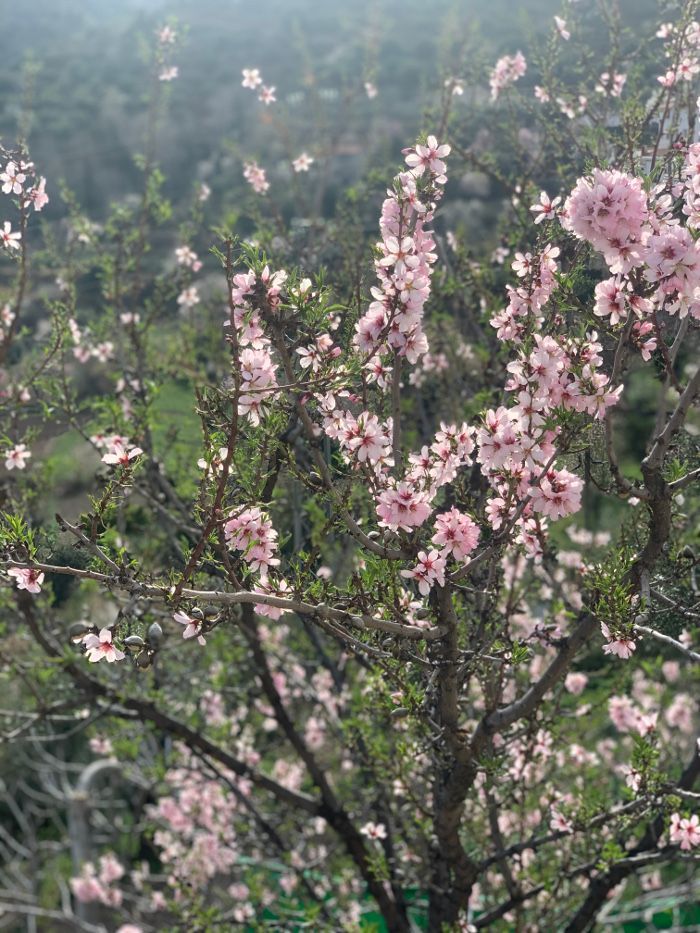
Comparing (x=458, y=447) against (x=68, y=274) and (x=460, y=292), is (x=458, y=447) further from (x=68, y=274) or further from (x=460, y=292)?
(x=68, y=274)

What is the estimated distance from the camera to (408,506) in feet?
8.02

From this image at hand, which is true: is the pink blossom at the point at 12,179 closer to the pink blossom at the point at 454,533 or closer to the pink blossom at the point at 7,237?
the pink blossom at the point at 7,237

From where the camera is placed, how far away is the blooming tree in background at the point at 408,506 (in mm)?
2479

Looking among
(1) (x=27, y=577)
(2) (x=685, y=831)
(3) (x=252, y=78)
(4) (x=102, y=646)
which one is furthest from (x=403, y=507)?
(3) (x=252, y=78)

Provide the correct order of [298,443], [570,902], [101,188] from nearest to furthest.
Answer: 1. [298,443]
2. [570,902]
3. [101,188]

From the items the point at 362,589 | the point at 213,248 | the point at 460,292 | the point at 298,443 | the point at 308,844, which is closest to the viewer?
the point at 213,248

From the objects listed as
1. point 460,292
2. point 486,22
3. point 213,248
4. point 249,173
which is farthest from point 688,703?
point 486,22

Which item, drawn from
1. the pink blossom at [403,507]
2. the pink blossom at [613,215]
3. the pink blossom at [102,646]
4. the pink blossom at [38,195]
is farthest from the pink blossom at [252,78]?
the pink blossom at [102,646]

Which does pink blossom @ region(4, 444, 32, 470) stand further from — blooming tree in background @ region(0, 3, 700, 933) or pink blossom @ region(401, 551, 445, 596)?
pink blossom @ region(401, 551, 445, 596)

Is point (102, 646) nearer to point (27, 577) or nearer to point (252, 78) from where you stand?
point (27, 577)

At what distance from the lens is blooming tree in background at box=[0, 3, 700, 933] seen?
2.48 meters

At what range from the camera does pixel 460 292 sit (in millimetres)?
5477

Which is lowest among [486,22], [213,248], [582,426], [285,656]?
[582,426]

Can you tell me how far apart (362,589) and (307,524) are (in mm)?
1632
